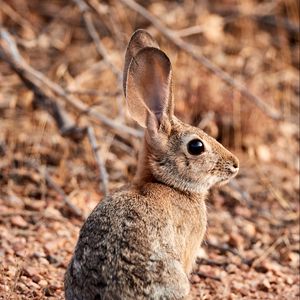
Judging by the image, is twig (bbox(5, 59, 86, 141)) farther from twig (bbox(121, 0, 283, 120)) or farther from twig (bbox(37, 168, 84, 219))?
twig (bbox(121, 0, 283, 120))

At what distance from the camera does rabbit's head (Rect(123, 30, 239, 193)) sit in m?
4.59

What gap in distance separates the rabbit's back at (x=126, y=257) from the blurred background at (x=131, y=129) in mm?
659

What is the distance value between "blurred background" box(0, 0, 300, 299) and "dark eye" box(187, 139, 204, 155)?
38.9 inches

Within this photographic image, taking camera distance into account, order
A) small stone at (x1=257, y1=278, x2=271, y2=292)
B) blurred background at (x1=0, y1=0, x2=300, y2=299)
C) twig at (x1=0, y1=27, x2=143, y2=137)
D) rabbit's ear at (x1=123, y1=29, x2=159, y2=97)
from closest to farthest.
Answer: rabbit's ear at (x1=123, y1=29, x2=159, y2=97) → small stone at (x1=257, y1=278, x2=271, y2=292) → blurred background at (x1=0, y1=0, x2=300, y2=299) → twig at (x1=0, y1=27, x2=143, y2=137)

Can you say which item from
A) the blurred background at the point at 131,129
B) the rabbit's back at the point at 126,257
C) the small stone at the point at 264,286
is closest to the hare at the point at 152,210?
the rabbit's back at the point at 126,257

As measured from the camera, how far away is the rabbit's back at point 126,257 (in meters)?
3.81

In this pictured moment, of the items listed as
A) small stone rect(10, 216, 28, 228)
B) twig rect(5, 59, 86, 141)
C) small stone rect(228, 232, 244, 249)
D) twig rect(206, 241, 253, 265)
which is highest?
twig rect(5, 59, 86, 141)

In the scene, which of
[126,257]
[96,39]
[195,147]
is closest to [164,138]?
[195,147]

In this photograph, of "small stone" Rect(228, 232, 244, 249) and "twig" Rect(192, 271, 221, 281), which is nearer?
"twig" Rect(192, 271, 221, 281)

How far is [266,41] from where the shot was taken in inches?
362

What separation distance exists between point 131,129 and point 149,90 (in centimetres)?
144

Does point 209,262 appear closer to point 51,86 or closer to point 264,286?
point 264,286

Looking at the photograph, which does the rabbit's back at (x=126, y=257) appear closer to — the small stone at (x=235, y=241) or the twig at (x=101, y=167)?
the twig at (x=101, y=167)

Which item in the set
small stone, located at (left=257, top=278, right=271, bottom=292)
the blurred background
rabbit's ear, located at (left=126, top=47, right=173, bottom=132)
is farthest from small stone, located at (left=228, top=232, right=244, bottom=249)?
rabbit's ear, located at (left=126, top=47, right=173, bottom=132)
